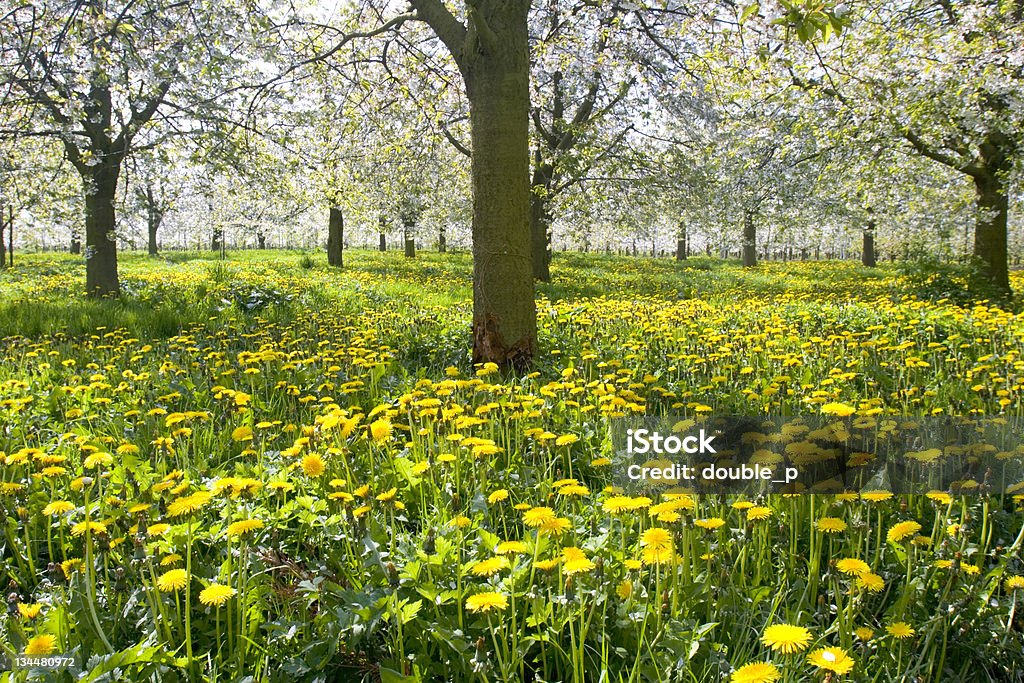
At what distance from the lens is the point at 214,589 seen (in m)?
1.69

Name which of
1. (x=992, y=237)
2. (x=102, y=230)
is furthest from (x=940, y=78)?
(x=102, y=230)

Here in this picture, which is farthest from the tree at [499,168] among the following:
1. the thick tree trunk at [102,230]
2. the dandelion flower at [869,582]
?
the thick tree trunk at [102,230]

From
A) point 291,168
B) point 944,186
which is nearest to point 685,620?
point 291,168

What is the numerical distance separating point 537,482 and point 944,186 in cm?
1538

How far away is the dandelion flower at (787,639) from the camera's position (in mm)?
1365

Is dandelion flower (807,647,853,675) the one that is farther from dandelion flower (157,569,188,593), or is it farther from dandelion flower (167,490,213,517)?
dandelion flower (167,490,213,517)

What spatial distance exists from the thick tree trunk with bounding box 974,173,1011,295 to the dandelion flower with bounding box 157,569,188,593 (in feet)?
42.4

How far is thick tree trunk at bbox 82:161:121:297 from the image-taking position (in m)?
10.8

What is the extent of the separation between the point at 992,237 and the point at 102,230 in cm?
1566

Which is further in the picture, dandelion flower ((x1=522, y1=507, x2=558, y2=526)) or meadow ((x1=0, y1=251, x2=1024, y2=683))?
dandelion flower ((x1=522, y1=507, x2=558, y2=526))

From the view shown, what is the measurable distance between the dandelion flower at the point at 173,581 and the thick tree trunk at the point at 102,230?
10829mm

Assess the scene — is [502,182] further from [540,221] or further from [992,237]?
[992,237]

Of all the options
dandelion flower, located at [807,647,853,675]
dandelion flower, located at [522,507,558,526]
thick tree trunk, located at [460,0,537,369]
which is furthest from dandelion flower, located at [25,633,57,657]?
thick tree trunk, located at [460,0,537,369]

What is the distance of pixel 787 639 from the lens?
1.37 m
